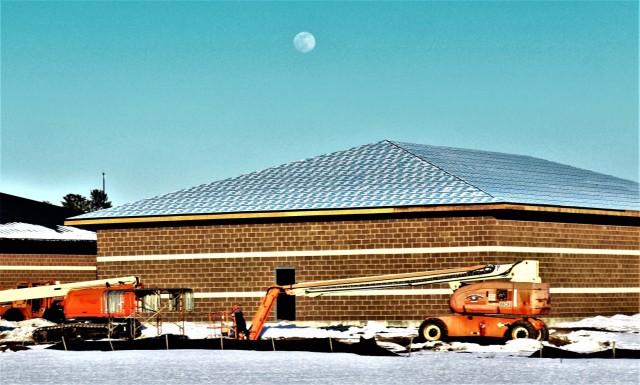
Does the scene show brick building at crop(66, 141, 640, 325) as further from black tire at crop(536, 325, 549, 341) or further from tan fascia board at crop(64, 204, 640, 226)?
black tire at crop(536, 325, 549, 341)

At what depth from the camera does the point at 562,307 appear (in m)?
46.0

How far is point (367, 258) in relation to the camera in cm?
4509

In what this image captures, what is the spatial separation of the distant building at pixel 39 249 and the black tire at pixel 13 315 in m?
8.33

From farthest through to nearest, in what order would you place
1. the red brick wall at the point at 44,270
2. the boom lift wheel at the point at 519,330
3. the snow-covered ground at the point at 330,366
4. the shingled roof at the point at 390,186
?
the red brick wall at the point at 44,270, the shingled roof at the point at 390,186, the boom lift wheel at the point at 519,330, the snow-covered ground at the point at 330,366

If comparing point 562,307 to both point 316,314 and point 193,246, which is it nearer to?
point 316,314

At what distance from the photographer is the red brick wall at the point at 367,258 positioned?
145ft

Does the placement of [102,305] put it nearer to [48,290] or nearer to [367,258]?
[48,290]

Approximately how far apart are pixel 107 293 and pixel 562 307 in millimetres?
17006

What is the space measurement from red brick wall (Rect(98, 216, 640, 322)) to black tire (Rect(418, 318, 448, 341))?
7192 mm

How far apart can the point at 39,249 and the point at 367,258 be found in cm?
2475

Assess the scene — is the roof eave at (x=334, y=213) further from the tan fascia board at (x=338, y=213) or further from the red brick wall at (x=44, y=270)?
the red brick wall at (x=44, y=270)

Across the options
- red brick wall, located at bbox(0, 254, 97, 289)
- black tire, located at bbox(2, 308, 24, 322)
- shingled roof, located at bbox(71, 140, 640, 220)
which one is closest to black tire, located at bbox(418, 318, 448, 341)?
shingled roof, located at bbox(71, 140, 640, 220)

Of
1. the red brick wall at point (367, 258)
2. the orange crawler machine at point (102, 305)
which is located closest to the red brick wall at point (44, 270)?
the red brick wall at point (367, 258)

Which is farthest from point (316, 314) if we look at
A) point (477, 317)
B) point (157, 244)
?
point (477, 317)
